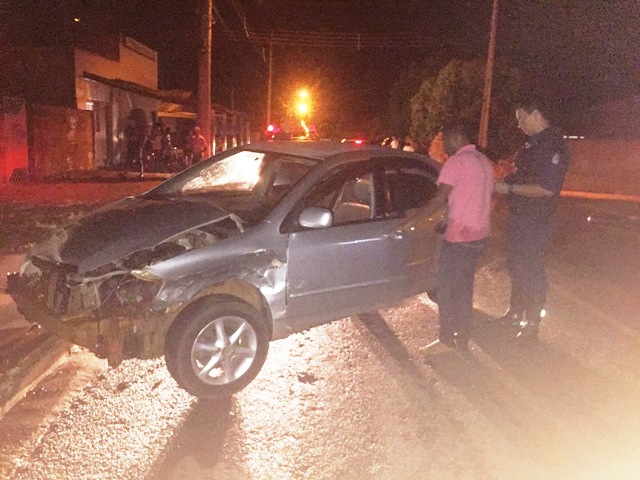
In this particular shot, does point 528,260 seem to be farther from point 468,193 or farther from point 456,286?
point 468,193

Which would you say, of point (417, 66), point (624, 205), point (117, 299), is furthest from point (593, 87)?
point (117, 299)

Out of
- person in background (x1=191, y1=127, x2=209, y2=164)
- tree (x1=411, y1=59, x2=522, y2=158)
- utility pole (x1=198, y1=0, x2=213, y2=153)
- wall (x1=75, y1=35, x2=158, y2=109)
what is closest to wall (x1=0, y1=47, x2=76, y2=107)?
wall (x1=75, y1=35, x2=158, y2=109)

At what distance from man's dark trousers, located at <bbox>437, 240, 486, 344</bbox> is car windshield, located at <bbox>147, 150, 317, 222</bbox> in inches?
58.0

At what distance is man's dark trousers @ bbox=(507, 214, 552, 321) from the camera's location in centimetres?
573

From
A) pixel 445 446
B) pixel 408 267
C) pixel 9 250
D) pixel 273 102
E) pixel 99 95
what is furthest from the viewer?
pixel 273 102

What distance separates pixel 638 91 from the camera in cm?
3616

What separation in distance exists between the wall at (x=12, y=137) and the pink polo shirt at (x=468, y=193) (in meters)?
13.8

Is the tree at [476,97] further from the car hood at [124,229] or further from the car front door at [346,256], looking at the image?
the car hood at [124,229]

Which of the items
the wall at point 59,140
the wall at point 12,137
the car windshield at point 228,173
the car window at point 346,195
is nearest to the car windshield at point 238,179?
the car windshield at point 228,173

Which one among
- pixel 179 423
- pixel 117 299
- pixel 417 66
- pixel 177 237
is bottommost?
pixel 179 423

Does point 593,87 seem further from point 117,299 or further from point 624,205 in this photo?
point 117,299

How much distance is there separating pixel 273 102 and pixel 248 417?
56.8 m

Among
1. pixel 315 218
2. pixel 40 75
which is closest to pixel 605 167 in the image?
pixel 40 75

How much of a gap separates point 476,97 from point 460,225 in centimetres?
2804
